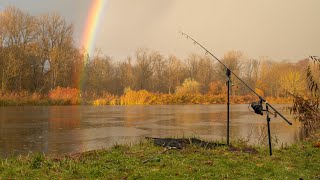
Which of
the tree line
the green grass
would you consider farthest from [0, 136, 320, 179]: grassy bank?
the tree line

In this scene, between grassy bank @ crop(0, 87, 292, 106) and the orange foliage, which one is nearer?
grassy bank @ crop(0, 87, 292, 106)

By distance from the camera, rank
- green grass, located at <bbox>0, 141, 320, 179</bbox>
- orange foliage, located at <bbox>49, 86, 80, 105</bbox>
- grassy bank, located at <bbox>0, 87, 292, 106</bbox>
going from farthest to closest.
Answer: orange foliage, located at <bbox>49, 86, 80, 105</bbox> < grassy bank, located at <bbox>0, 87, 292, 106</bbox> < green grass, located at <bbox>0, 141, 320, 179</bbox>

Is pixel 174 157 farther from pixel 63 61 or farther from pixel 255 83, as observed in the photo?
pixel 255 83

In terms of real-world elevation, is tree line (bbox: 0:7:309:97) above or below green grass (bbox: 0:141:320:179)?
above

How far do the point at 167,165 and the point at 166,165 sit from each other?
19 millimetres

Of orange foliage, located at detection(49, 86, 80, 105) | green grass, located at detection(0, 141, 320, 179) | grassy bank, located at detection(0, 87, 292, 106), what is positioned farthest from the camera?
orange foliage, located at detection(49, 86, 80, 105)

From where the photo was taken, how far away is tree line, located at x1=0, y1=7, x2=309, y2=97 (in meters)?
43.1

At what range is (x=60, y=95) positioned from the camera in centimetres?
3897

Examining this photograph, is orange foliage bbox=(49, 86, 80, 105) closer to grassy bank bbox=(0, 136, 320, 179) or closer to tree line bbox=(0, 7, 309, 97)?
tree line bbox=(0, 7, 309, 97)

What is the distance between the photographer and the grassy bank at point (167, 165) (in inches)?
216

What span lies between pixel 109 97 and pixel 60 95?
757 centimetres

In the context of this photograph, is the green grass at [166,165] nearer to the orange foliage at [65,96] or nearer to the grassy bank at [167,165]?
the grassy bank at [167,165]

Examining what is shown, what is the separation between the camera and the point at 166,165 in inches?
241

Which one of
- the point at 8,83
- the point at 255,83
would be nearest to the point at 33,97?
the point at 8,83
